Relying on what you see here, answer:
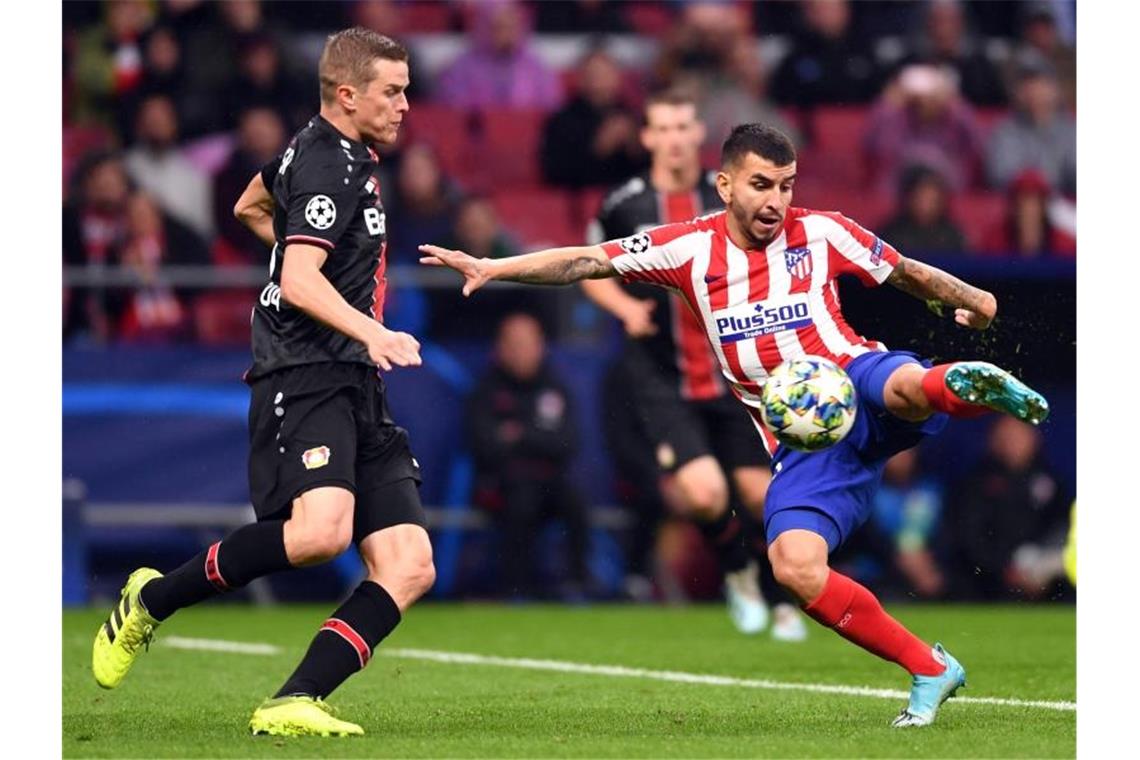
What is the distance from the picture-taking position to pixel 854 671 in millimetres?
8648

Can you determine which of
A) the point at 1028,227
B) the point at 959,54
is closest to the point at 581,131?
the point at 959,54

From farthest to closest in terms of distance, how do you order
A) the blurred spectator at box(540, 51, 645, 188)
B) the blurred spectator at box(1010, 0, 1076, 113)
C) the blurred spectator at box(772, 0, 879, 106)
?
the blurred spectator at box(1010, 0, 1076, 113) < the blurred spectator at box(772, 0, 879, 106) < the blurred spectator at box(540, 51, 645, 188)

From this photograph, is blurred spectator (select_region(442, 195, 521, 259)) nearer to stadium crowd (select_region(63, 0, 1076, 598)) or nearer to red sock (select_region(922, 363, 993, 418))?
stadium crowd (select_region(63, 0, 1076, 598))

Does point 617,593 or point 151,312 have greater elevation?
point 151,312

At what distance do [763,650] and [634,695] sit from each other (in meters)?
2.26

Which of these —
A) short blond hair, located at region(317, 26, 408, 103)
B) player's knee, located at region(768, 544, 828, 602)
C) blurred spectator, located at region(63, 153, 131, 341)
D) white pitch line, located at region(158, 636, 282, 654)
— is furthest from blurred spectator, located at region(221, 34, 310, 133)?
player's knee, located at region(768, 544, 828, 602)

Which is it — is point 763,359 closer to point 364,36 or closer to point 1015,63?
point 364,36

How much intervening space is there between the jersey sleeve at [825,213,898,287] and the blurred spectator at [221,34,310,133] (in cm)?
836

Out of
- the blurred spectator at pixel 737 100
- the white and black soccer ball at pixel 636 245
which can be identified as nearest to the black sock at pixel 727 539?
the white and black soccer ball at pixel 636 245

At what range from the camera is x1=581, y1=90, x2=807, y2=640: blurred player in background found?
409 inches

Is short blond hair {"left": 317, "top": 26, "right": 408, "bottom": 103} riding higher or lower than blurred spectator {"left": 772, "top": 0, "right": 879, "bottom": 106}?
lower

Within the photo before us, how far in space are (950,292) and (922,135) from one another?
8507 mm

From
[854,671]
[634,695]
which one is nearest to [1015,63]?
[854,671]

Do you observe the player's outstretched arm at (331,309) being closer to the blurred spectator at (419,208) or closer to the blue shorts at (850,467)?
the blue shorts at (850,467)
